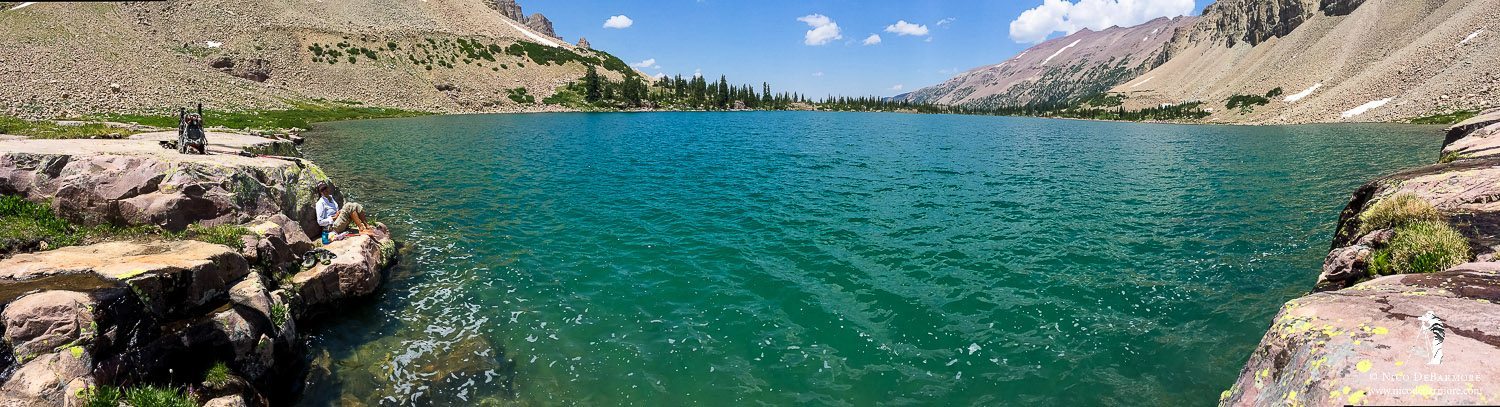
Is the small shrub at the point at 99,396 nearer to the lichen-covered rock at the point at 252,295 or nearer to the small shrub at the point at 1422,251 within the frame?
the lichen-covered rock at the point at 252,295

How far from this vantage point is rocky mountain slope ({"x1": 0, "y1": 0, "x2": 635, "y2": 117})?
72062mm

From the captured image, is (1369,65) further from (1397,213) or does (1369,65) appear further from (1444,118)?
(1397,213)

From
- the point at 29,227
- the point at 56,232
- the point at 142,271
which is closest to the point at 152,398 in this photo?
the point at 142,271

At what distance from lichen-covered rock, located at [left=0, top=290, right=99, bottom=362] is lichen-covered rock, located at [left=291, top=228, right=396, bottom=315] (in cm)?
523

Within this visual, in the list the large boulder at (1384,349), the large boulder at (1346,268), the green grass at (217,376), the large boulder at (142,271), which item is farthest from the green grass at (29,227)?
the large boulder at (1346,268)

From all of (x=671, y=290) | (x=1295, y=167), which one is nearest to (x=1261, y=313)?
(x=671, y=290)

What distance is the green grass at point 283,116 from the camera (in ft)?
185

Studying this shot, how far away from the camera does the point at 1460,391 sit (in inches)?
171

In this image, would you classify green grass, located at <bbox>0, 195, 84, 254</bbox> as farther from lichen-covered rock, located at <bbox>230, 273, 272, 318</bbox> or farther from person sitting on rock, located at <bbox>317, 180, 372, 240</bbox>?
person sitting on rock, located at <bbox>317, 180, 372, 240</bbox>

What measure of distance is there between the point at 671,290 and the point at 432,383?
6196 millimetres

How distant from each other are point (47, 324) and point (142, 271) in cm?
205

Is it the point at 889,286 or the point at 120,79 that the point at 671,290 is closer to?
the point at 889,286

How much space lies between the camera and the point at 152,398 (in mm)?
7566

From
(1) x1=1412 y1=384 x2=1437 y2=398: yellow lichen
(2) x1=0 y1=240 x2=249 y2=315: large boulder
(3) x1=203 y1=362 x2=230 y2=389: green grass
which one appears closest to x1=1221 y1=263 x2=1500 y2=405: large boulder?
(1) x1=1412 y1=384 x2=1437 y2=398: yellow lichen
